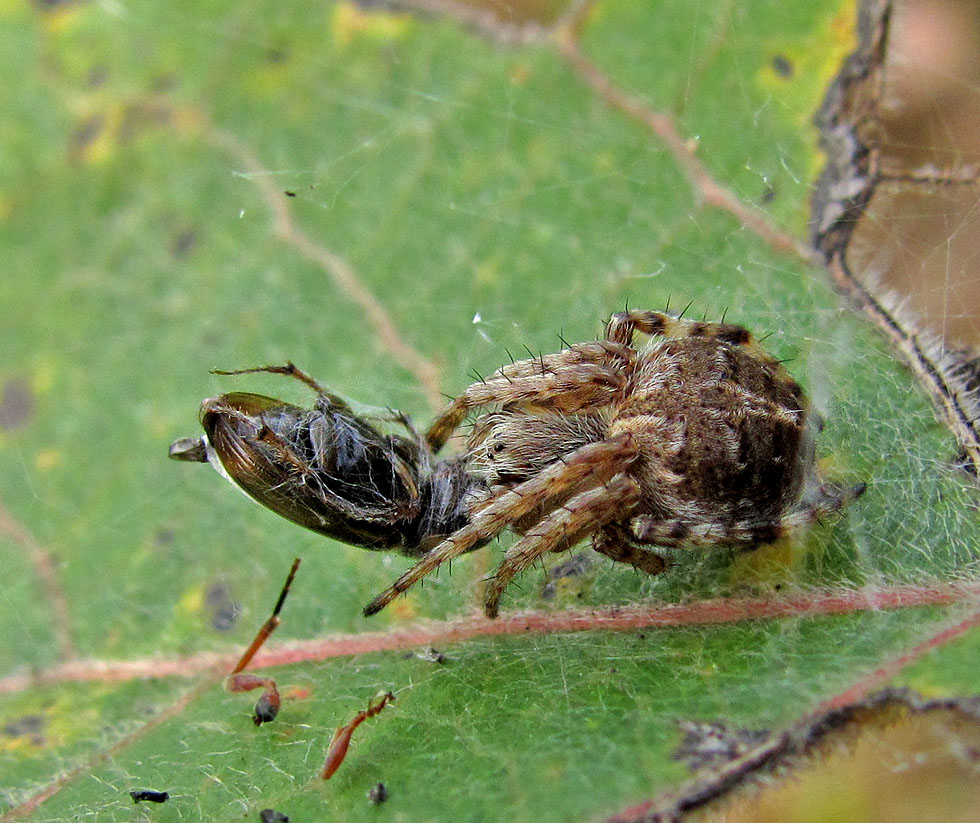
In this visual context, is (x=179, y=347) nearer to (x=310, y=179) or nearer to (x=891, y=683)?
(x=310, y=179)

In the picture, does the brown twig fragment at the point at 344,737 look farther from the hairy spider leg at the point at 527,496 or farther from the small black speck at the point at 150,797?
the small black speck at the point at 150,797

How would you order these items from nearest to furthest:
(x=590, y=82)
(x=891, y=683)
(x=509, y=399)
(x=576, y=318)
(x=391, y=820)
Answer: (x=891, y=683)
(x=391, y=820)
(x=509, y=399)
(x=576, y=318)
(x=590, y=82)

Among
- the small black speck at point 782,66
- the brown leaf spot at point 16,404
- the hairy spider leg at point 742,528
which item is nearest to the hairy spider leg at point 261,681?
the hairy spider leg at point 742,528

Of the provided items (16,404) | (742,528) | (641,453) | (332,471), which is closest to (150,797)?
(332,471)

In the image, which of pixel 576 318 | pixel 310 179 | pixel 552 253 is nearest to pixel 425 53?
pixel 310 179

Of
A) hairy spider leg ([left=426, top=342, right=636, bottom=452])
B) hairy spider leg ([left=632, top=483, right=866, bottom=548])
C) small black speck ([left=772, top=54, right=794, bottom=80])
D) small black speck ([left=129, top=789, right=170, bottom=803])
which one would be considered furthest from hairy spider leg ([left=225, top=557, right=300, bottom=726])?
small black speck ([left=772, top=54, right=794, bottom=80])

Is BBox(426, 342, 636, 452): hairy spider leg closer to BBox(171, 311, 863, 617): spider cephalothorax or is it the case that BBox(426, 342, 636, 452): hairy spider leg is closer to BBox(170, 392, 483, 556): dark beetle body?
BBox(171, 311, 863, 617): spider cephalothorax

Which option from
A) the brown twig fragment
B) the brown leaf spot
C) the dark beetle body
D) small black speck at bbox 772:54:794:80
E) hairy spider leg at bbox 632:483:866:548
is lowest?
the brown leaf spot

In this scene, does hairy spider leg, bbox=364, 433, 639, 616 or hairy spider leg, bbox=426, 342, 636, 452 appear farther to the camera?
hairy spider leg, bbox=426, 342, 636, 452
